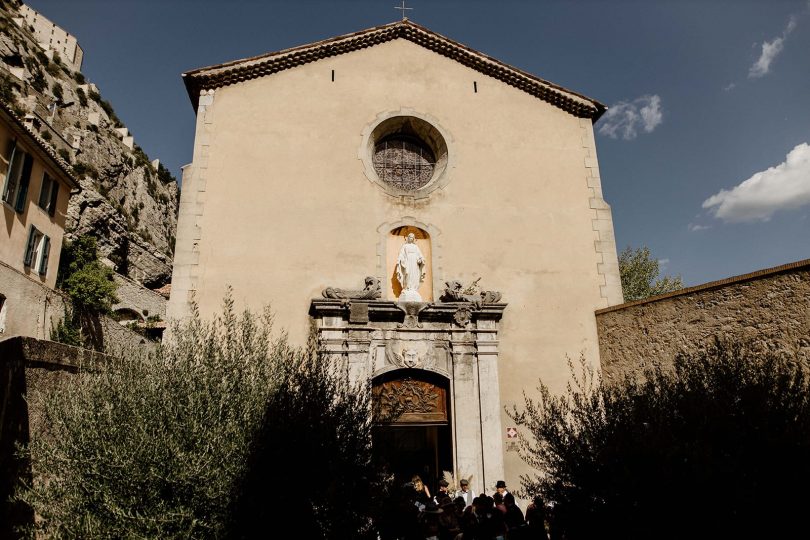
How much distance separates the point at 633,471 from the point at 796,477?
1.50m

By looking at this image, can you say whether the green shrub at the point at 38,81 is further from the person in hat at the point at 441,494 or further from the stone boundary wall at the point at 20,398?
the person in hat at the point at 441,494

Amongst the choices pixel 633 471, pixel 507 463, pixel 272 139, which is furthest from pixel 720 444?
pixel 272 139

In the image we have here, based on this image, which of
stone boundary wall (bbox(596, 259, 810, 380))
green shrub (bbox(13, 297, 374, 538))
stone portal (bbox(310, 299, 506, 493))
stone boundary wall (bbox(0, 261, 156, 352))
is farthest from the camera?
stone boundary wall (bbox(0, 261, 156, 352))

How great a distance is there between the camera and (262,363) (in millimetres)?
5469

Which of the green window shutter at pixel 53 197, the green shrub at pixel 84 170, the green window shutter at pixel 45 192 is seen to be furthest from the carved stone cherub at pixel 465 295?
the green shrub at pixel 84 170

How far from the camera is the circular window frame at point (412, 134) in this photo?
1131 centimetres

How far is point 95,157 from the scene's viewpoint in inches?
1593

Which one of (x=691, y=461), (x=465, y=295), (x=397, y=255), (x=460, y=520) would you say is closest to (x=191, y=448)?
(x=460, y=520)

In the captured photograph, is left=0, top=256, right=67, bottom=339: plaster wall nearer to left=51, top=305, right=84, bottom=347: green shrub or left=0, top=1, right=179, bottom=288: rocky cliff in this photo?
left=51, top=305, right=84, bottom=347: green shrub

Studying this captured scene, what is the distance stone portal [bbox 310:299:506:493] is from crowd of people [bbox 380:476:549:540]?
7.69 ft

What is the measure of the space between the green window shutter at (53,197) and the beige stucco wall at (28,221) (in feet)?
0.51

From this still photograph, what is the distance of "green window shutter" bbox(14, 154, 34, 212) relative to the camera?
48.9ft

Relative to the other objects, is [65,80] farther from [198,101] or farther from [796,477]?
[796,477]

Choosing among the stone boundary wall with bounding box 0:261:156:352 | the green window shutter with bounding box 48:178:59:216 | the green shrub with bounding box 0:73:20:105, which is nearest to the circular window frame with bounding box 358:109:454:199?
the stone boundary wall with bounding box 0:261:156:352
